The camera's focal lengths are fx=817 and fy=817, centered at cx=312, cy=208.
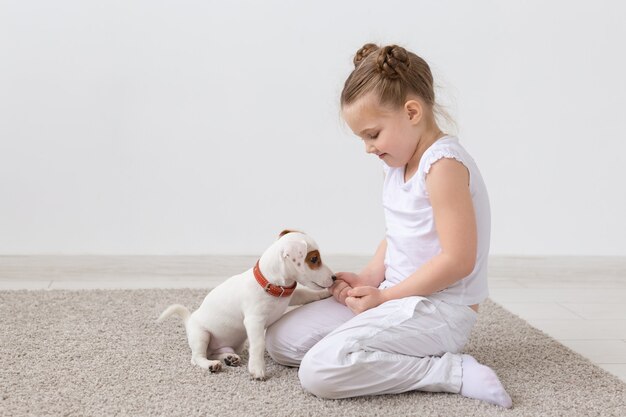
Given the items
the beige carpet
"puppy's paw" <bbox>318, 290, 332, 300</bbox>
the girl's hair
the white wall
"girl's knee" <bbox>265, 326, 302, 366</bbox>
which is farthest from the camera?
the white wall

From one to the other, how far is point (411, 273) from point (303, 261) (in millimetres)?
201

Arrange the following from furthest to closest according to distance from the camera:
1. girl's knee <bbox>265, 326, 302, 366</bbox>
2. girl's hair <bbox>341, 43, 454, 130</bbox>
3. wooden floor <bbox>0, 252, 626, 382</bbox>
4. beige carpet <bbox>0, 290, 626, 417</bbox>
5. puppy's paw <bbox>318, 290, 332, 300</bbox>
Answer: wooden floor <bbox>0, 252, 626, 382</bbox>
puppy's paw <bbox>318, 290, 332, 300</bbox>
girl's knee <bbox>265, 326, 302, 366</bbox>
girl's hair <bbox>341, 43, 454, 130</bbox>
beige carpet <bbox>0, 290, 626, 417</bbox>

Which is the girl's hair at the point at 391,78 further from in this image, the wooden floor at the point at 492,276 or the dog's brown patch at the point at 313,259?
the wooden floor at the point at 492,276

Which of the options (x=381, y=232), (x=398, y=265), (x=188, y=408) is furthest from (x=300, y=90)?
(x=188, y=408)

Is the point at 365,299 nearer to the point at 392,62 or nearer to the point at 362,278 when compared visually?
the point at 362,278

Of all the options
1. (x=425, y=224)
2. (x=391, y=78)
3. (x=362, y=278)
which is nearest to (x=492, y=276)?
(x=362, y=278)

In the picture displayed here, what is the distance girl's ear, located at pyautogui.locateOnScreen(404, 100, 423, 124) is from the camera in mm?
1384

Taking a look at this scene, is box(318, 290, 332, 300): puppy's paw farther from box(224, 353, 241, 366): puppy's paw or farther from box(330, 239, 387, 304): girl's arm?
box(224, 353, 241, 366): puppy's paw

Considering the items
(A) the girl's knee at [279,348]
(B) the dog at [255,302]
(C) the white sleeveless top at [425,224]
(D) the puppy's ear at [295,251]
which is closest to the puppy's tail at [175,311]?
(B) the dog at [255,302]

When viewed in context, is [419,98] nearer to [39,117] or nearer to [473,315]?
[473,315]

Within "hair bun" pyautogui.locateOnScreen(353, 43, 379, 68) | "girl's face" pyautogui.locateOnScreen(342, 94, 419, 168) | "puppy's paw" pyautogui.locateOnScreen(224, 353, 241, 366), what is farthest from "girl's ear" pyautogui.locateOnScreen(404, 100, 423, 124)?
"puppy's paw" pyautogui.locateOnScreen(224, 353, 241, 366)

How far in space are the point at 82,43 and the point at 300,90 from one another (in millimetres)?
661

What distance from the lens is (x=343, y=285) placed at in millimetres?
1526

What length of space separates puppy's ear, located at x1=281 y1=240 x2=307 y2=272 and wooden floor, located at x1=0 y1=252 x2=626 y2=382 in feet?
2.72
